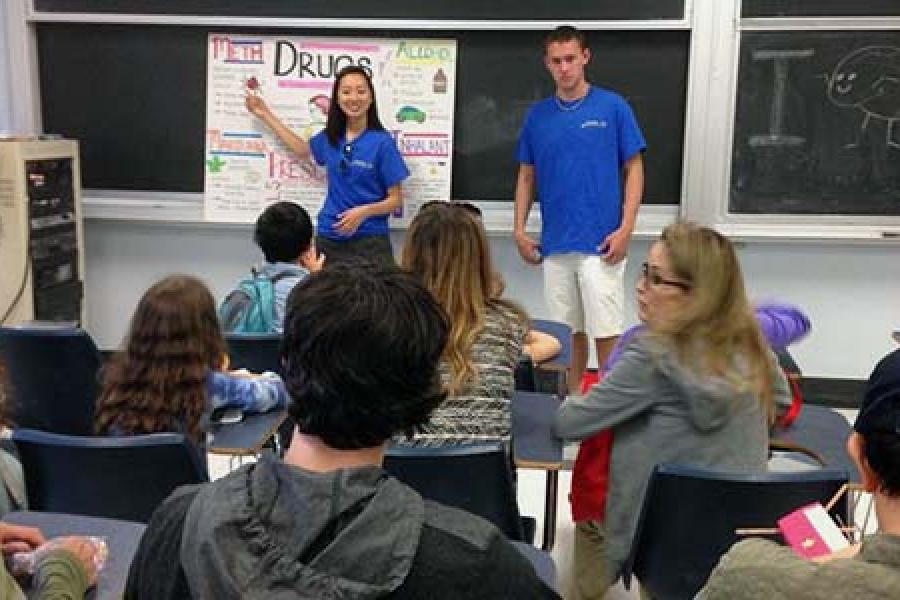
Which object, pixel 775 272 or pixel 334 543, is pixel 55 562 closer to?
pixel 334 543

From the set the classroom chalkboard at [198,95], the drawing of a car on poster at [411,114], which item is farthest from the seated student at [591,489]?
the drawing of a car on poster at [411,114]

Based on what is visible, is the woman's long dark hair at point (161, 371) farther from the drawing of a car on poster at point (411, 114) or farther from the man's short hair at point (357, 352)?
the drawing of a car on poster at point (411, 114)

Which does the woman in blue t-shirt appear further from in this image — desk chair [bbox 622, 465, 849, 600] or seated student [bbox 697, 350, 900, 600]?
seated student [bbox 697, 350, 900, 600]

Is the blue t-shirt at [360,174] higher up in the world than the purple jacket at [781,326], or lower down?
higher up

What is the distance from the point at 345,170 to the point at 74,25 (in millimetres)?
1652

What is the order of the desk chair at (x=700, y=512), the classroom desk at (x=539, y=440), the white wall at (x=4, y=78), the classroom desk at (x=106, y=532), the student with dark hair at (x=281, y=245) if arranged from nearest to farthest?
1. the classroom desk at (x=106, y=532)
2. the desk chair at (x=700, y=512)
3. the classroom desk at (x=539, y=440)
4. the student with dark hair at (x=281, y=245)
5. the white wall at (x=4, y=78)

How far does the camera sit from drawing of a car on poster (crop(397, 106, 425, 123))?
14.4 feet

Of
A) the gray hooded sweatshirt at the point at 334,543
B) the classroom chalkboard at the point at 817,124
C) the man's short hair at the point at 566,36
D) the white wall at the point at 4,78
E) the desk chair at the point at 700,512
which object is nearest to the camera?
the gray hooded sweatshirt at the point at 334,543

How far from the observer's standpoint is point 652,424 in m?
2.08

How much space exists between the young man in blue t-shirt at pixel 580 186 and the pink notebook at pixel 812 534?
9.37ft

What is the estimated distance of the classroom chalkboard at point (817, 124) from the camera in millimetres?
4066

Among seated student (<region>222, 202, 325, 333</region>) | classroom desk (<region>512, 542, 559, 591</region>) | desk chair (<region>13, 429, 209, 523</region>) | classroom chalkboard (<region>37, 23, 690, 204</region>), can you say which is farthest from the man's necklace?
classroom desk (<region>512, 542, 559, 591</region>)

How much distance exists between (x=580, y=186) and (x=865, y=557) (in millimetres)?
3061

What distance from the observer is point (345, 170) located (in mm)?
4215
